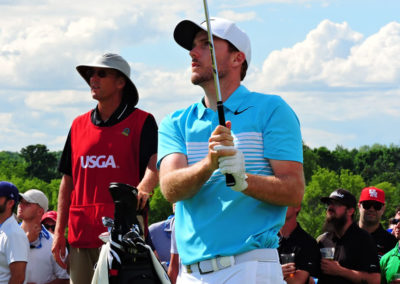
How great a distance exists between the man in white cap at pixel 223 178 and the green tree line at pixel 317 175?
2658 inches

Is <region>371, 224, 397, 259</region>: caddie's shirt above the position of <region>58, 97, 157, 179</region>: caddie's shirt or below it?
below

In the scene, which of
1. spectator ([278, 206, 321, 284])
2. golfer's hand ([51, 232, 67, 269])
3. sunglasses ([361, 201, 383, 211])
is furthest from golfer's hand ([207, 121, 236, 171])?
sunglasses ([361, 201, 383, 211])

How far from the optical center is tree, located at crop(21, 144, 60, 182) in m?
103

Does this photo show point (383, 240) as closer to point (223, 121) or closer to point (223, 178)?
point (223, 178)

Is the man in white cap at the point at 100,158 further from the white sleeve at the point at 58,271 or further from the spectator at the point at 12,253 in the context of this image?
the white sleeve at the point at 58,271

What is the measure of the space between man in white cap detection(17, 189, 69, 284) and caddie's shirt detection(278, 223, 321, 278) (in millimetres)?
3110

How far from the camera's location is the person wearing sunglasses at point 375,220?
380 inches

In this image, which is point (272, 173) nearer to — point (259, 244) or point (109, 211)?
point (259, 244)

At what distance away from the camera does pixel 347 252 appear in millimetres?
8164

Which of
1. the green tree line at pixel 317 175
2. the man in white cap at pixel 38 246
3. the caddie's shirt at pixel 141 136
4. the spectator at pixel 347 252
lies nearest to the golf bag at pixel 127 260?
the caddie's shirt at pixel 141 136

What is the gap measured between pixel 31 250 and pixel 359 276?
164 inches

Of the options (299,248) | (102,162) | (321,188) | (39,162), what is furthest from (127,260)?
(39,162)

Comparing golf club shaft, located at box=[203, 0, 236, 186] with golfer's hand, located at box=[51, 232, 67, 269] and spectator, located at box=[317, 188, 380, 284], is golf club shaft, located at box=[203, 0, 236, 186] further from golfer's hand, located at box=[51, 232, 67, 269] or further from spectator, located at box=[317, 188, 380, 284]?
spectator, located at box=[317, 188, 380, 284]

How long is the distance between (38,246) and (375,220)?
4331mm
